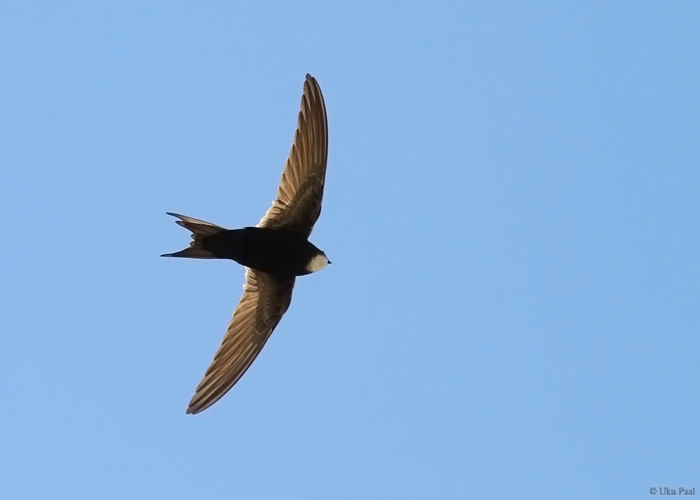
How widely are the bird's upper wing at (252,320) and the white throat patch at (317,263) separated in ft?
0.97

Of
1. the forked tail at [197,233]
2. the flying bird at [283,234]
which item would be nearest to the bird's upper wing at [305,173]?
the flying bird at [283,234]

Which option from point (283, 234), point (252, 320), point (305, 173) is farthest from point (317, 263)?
point (252, 320)

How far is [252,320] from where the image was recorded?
22.4 feet

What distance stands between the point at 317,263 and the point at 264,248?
356 mm

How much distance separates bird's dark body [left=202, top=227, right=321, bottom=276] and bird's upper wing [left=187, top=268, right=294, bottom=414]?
0.27 m

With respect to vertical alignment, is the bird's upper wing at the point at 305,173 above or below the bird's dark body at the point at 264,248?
above

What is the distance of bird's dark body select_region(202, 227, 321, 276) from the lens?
6.28 m

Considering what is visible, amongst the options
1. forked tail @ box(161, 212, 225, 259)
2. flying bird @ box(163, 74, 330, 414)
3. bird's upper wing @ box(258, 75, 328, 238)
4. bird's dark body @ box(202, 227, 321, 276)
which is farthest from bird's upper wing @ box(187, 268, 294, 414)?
forked tail @ box(161, 212, 225, 259)

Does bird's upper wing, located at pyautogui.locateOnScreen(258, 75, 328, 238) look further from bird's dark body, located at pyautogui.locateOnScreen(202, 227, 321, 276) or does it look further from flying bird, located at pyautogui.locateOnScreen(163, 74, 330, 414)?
bird's dark body, located at pyautogui.locateOnScreen(202, 227, 321, 276)

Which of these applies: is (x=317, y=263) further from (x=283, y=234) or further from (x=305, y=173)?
(x=305, y=173)

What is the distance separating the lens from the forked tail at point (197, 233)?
6152mm

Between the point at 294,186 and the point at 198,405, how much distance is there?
1.52 meters

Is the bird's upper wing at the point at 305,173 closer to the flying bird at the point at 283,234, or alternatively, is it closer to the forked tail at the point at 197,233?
the flying bird at the point at 283,234

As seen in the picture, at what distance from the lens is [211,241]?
625cm
